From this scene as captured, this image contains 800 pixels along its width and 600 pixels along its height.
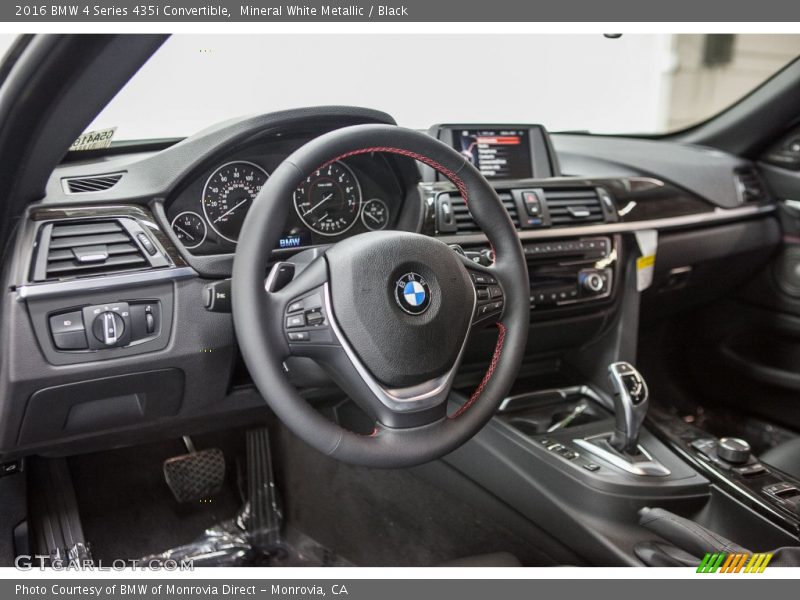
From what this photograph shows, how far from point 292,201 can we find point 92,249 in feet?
1.30

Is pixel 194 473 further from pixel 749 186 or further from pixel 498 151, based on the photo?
pixel 749 186

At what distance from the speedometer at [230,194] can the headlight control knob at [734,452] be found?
1.32 metres

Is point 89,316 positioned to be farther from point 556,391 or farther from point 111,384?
point 556,391

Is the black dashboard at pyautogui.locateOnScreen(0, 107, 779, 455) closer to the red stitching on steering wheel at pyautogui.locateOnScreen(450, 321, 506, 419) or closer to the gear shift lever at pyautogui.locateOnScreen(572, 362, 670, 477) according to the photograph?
the red stitching on steering wheel at pyautogui.locateOnScreen(450, 321, 506, 419)

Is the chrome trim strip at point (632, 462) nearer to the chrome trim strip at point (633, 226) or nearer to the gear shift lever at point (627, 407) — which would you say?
the gear shift lever at point (627, 407)

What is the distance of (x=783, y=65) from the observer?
2480mm

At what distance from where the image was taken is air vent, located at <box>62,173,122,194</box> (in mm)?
1469

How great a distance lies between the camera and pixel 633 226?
2.13 m

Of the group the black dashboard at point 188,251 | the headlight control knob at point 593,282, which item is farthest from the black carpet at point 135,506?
the headlight control knob at point 593,282

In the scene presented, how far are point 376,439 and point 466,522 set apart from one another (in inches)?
33.1

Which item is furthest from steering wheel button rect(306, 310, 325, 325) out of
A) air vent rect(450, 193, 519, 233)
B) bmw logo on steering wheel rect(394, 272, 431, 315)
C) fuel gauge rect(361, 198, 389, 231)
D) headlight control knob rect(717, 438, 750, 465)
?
headlight control knob rect(717, 438, 750, 465)

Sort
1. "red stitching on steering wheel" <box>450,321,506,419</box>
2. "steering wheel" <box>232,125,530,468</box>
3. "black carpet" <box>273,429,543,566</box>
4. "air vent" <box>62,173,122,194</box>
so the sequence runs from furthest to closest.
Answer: "black carpet" <box>273,429,543,566</box> < "air vent" <box>62,173,122,194</box> < "red stitching on steering wheel" <box>450,321,506,419</box> < "steering wheel" <box>232,125,530,468</box>

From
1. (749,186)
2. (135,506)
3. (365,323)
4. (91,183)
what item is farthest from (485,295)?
(749,186)

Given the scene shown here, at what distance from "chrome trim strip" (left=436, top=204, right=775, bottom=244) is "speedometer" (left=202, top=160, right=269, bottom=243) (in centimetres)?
44
